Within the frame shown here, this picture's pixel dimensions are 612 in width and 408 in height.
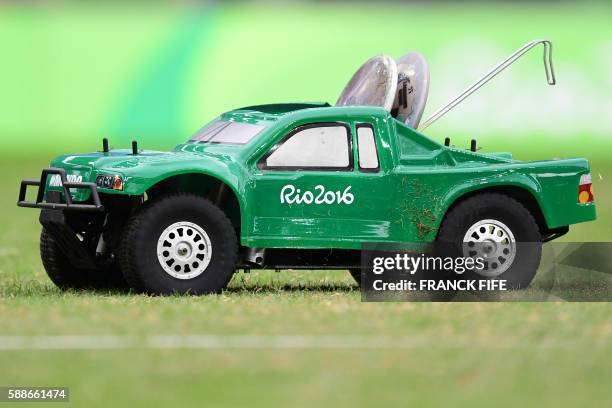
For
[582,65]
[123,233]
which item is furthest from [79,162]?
[582,65]

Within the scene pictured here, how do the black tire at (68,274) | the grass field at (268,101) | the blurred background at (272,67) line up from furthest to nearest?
the blurred background at (272,67) < the black tire at (68,274) < the grass field at (268,101)

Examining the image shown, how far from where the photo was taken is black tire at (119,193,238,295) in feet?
44.3

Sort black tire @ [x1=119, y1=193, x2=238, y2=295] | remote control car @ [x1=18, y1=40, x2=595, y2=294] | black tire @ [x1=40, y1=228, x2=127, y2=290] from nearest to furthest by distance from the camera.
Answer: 1. black tire @ [x1=119, y1=193, x2=238, y2=295]
2. remote control car @ [x1=18, y1=40, x2=595, y2=294]
3. black tire @ [x1=40, y1=228, x2=127, y2=290]

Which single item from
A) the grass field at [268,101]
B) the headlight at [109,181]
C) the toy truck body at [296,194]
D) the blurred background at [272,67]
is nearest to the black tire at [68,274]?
the grass field at [268,101]

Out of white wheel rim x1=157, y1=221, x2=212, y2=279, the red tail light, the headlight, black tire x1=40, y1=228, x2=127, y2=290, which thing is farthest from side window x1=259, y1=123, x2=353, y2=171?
the red tail light

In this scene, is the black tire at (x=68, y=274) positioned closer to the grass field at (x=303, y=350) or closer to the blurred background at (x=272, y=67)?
the grass field at (x=303, y=350)

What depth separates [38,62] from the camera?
126ft

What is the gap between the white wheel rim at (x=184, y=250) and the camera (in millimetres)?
13586

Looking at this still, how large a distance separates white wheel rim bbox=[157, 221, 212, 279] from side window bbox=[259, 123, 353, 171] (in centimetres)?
85

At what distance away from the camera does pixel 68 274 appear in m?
14.8

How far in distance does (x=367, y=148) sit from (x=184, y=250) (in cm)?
174

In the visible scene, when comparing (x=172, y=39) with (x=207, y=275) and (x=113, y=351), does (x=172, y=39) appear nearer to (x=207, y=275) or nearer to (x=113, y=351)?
(x=207, y=275)

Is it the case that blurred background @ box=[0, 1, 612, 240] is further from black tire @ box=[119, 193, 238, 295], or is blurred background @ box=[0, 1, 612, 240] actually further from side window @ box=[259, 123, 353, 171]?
black tire @ box=[119, 193, 238, 295]

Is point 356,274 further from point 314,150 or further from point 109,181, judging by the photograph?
point 109,181
